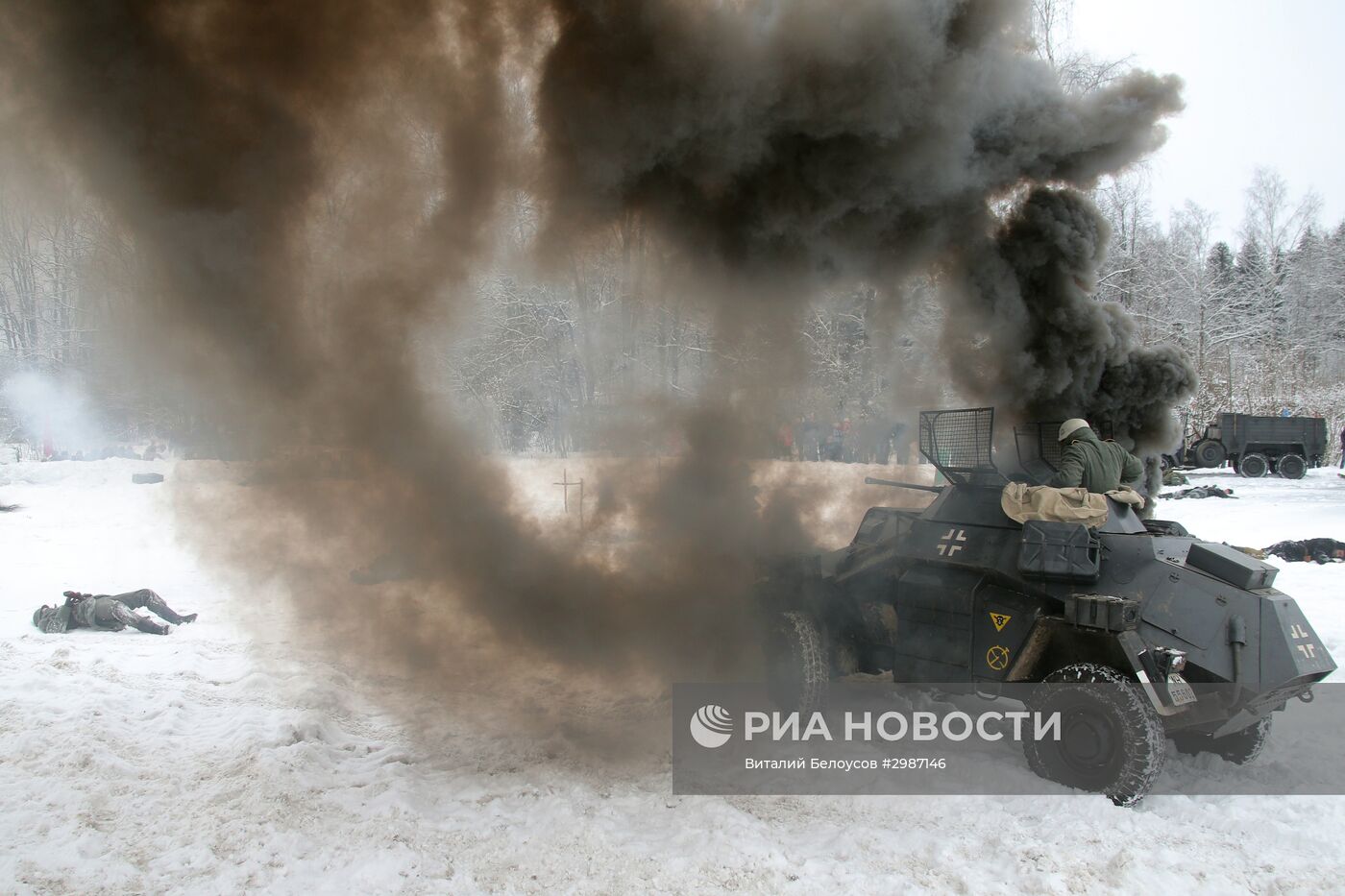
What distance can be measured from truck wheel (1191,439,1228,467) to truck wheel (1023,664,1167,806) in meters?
21.0

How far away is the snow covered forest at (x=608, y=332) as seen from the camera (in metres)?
7.04

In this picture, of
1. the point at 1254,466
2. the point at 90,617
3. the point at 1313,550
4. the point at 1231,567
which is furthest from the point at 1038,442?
the point at 1254,466

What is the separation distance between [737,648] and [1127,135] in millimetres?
5028

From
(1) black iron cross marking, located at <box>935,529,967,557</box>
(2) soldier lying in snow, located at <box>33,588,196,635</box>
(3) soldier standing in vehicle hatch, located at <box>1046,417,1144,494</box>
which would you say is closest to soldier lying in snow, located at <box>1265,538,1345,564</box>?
(3) soldier standing in vehicle hatch, located at <box>1046,417,1144,494</box>

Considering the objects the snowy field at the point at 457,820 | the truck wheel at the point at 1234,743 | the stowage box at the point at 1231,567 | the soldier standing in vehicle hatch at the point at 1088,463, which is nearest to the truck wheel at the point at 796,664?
the snowy field at the point at 457,820

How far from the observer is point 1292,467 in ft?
74.4

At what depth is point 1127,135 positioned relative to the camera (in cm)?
730

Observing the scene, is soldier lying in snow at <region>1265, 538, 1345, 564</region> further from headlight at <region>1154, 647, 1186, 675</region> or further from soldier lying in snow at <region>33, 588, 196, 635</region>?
soldier lying in snow at <region>33, 588, 196, 635</region>

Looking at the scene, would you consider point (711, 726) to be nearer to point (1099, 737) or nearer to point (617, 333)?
point (1099, 737)

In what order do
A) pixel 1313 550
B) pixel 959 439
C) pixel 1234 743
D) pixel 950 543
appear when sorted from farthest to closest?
pixel 1313 550, pixel 959 439, pixel 950 543, pixel 1234 743

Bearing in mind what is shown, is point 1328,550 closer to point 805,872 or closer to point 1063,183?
point 1063,183

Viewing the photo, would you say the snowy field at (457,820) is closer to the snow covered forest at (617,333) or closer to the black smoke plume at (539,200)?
the black smoke plume at (539,200)

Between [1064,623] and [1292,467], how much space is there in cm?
2134

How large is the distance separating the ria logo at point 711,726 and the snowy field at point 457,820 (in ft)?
1.11
